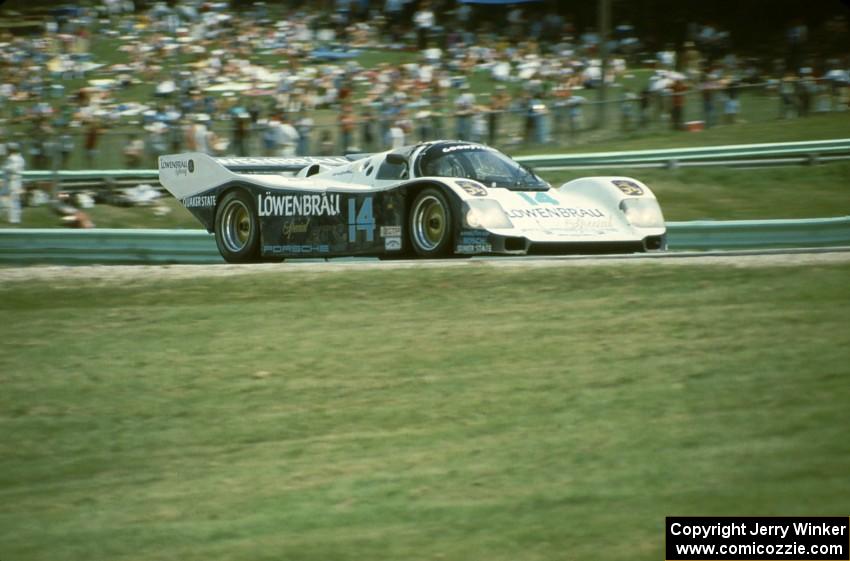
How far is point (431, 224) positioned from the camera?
39.5 feet

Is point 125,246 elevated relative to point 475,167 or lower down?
lower down

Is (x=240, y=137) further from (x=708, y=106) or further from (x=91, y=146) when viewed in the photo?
(x=708, y=106)

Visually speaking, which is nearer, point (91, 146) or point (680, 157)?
point (680, 157)

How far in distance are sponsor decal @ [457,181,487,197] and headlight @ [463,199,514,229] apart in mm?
131

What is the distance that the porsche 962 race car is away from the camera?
1156cm

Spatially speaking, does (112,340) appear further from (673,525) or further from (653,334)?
(673,525)

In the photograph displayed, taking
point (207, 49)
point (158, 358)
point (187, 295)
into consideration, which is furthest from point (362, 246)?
point (207, 49)

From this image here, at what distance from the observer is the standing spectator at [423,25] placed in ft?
89.6

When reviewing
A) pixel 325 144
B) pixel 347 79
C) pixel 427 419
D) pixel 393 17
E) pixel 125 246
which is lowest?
pixel 427 419

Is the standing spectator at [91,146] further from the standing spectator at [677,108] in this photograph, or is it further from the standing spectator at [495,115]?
the standing spectator at [677,108]

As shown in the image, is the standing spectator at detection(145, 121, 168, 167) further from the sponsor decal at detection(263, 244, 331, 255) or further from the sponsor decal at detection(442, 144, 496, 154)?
the sponsor decal at detection(442, 144, 496, 154)

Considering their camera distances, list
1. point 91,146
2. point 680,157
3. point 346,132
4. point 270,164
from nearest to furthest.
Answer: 1. point 270,164
2. point 680,157
3. point 91,146
4. point 346,132

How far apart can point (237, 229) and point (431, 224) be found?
3.13 metres

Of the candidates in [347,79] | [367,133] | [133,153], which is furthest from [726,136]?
[133,153]
